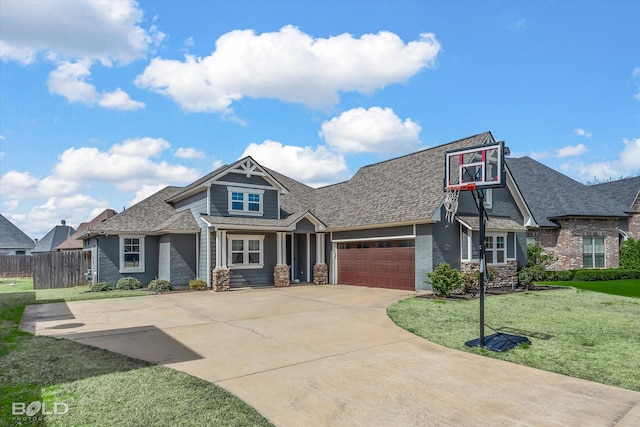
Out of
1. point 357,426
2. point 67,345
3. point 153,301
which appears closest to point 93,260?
point 153,301

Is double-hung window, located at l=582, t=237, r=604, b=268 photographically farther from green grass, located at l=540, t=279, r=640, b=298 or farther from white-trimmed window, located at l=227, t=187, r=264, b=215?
white-trimmed window, located at l=227, t=187, r=264, b=215

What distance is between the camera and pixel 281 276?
2106 cm

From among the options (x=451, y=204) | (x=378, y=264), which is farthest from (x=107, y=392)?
(x=378, y=264)

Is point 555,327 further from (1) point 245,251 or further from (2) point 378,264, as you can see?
(1) point 245,251

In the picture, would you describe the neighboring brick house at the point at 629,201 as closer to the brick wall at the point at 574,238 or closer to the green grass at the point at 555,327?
the brick wall at the point at 574,238

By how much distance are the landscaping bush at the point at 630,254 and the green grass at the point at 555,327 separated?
13.1 metres

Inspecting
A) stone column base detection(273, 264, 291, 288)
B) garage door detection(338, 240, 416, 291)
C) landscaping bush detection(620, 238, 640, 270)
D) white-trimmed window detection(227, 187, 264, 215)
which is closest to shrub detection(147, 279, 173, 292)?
white-trimmed window detection(227, 187, 264, 215)

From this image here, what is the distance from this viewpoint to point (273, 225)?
21000mm

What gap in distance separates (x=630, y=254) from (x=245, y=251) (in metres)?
25.3

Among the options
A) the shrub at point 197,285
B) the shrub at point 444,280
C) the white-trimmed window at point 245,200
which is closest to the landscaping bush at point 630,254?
the shrub at point 444,280

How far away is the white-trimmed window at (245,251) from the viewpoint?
20562 mm

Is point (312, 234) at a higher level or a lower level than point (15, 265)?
higher

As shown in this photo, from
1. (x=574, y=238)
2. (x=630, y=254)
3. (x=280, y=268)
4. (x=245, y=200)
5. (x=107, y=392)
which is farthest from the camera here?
(x=630, y=254)

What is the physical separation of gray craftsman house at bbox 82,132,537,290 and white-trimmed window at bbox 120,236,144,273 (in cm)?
5
